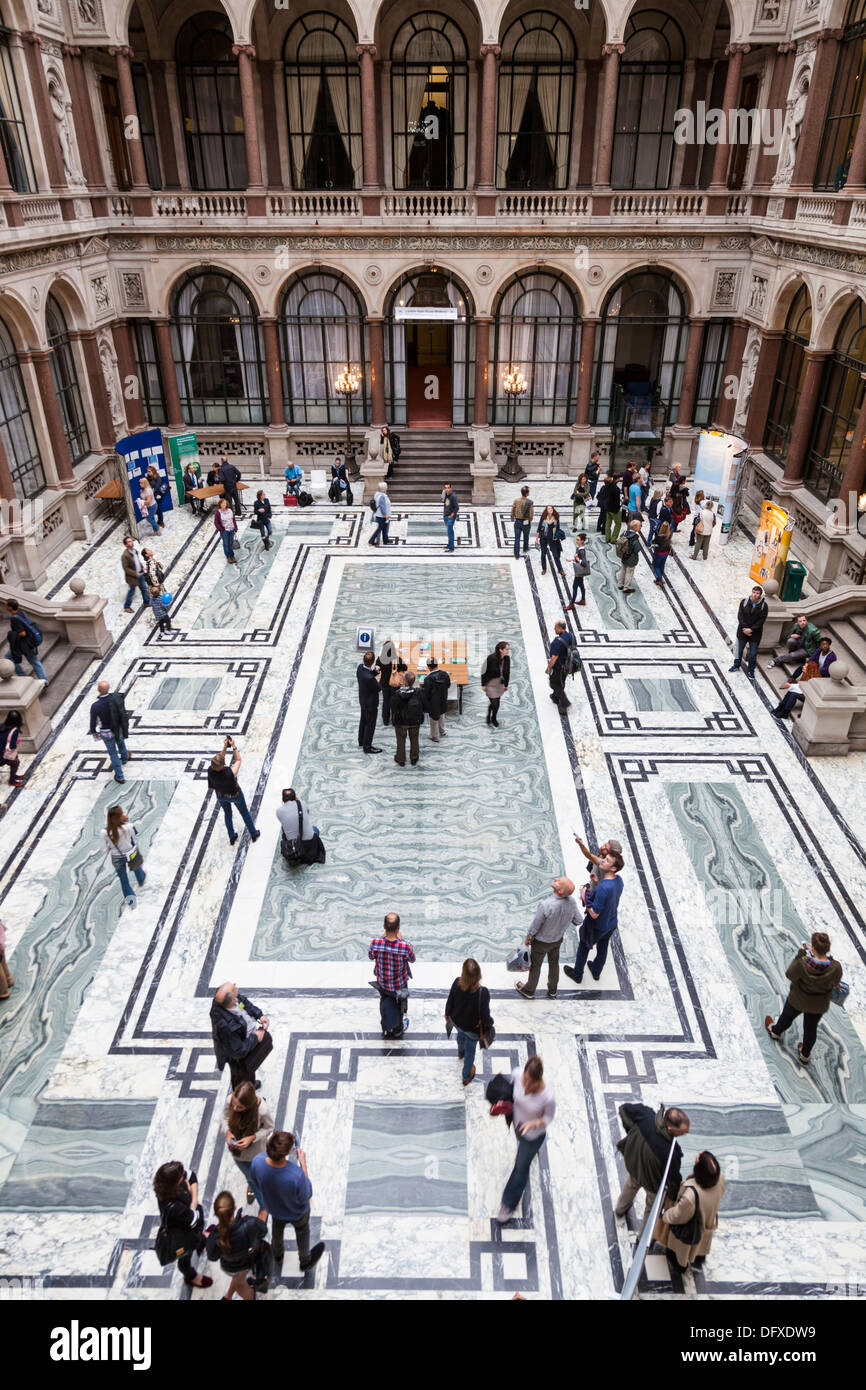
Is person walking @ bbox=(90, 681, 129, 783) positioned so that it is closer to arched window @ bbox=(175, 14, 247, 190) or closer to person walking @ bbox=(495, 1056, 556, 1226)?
person walking @ bbox=(495, 1056, 556, 1226)

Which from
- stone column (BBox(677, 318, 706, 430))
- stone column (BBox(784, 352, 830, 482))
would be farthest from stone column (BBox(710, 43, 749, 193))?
stone column (BBox(784, 352, 830, 482))

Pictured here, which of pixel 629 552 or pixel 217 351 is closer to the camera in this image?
pixel 629 552

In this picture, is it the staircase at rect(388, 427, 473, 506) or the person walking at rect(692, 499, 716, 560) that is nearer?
the person walking at rect(692, 499, 716, 560)

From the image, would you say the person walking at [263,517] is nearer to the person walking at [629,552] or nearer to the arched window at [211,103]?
the person walking at [629,552]

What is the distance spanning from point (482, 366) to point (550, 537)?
7.09 metres

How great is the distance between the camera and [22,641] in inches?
530

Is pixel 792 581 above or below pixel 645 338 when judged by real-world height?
below

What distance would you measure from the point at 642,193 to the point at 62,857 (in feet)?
62.3

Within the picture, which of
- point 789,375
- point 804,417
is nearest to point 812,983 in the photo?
point 804,417

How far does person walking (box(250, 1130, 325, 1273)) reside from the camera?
5852 millimetres

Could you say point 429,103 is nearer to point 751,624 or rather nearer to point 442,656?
point 442,656

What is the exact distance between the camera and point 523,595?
17.2 m

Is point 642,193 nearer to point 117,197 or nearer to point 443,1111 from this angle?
point 117,197

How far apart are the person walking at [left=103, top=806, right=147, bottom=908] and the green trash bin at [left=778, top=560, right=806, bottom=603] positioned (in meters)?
11.7
